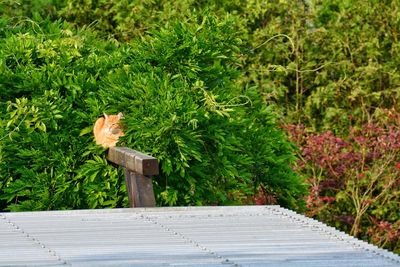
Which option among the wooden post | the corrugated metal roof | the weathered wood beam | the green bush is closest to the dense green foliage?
the green bush

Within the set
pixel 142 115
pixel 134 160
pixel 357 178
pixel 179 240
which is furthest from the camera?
pixel 357 178

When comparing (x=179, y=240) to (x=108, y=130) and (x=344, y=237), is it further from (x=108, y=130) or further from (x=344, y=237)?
(x=108, y=130)

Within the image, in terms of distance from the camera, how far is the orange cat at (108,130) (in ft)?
23.5

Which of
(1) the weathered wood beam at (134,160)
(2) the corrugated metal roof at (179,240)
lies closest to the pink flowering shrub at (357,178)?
(1) the weathered wood beam at (134,160)

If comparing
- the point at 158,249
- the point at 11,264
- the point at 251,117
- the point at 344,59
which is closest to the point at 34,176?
the point at 251,117

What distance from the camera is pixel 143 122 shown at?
7.18m

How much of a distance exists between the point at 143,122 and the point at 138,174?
1.74 ft

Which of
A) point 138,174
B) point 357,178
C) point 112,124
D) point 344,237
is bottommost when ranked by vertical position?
point 357,178

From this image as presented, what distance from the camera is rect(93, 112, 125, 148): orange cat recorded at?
23.5ft

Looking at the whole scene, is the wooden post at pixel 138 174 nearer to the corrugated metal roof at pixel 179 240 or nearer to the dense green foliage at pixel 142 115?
the dense green foliage at pixel 142 115

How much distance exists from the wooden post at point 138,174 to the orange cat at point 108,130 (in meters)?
0.24

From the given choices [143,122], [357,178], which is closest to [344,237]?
[143,122]

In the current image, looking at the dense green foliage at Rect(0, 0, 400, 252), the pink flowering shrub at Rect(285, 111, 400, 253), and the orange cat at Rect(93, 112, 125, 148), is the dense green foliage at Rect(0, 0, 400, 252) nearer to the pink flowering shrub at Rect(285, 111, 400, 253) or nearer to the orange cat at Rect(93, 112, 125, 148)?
the orange cat at Rect(93, 112, 125, 148)

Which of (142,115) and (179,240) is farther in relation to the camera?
(142,115)
